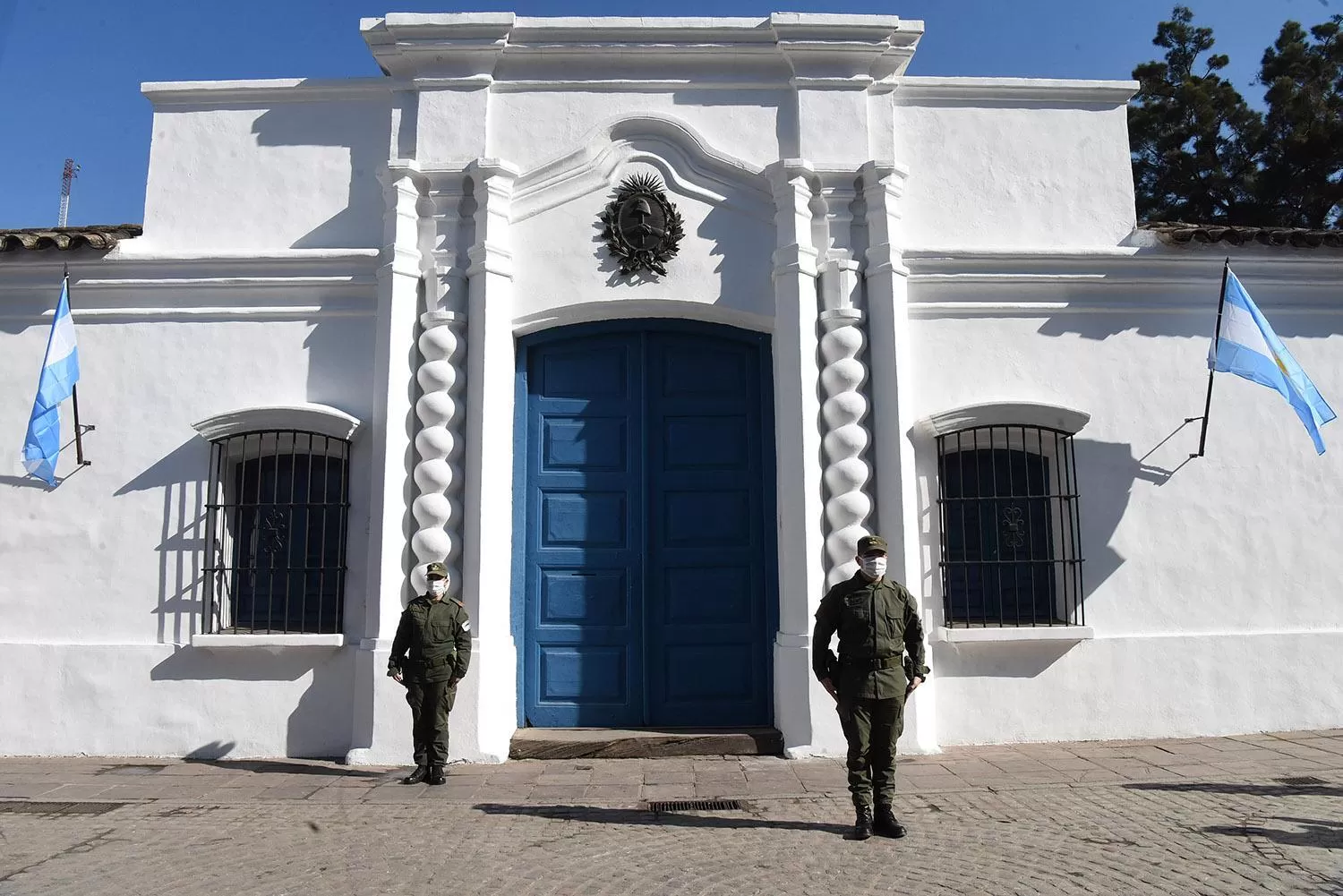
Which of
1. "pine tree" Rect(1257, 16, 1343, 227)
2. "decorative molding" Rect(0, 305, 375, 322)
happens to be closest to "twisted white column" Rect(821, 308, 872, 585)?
"decorative molding" Rect(0, 305, 375, 322)

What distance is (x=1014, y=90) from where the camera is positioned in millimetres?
8383

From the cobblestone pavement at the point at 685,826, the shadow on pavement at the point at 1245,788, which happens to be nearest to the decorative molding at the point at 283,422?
the cobblestone pavement at the point at 685,826

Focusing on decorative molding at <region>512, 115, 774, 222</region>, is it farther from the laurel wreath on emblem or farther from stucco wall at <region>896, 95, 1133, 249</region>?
stucco wall at <region>896, 95, 1133, 249</region>

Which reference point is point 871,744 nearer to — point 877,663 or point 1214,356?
point 877,663

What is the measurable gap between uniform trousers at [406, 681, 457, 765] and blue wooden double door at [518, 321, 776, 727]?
1.19m

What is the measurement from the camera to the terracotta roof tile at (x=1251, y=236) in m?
A: 7.96

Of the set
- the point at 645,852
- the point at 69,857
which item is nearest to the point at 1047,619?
the point at 645,852

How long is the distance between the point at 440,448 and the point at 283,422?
1297 millimetres

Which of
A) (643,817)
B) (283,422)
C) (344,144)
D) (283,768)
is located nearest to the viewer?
(643,817)

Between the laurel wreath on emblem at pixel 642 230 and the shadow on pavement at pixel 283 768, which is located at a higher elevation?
the laurel wreath on emblem at pixel 642 230

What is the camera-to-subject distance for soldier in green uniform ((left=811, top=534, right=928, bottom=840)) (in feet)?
16.6

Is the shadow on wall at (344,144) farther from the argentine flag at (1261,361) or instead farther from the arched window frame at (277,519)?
the argentine flag at (1261,361)

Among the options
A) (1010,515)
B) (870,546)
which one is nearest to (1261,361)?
(1010,515)

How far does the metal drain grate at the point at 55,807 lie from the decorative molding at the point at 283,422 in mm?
2802
